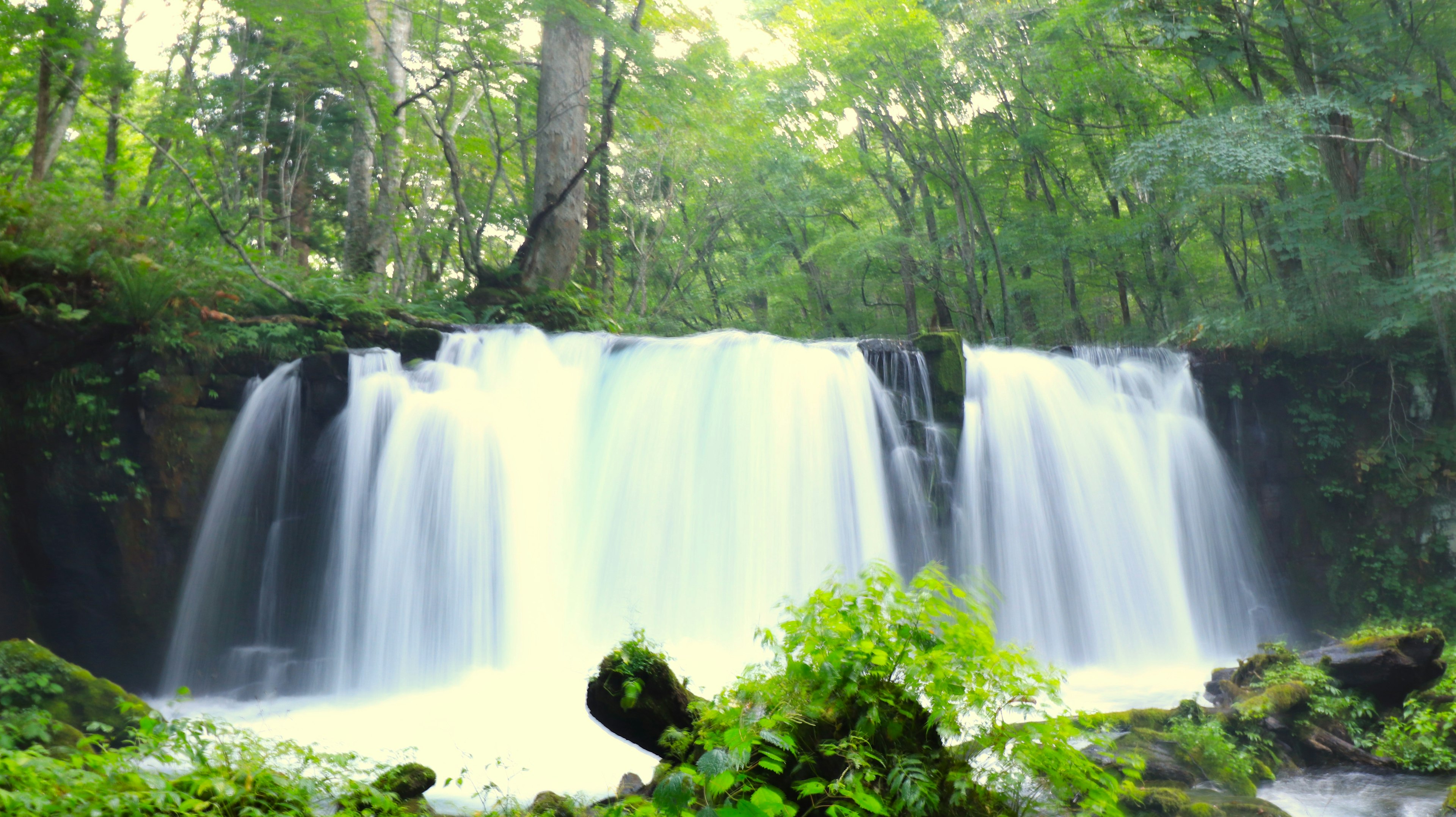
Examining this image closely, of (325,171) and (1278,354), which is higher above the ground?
(325,171)

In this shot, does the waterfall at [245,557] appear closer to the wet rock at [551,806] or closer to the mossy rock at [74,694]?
the mossy rock at [74,694]

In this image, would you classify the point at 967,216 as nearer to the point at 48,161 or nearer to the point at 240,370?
the point at 240,370

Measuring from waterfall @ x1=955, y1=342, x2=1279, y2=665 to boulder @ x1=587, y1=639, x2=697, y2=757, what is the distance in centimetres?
650

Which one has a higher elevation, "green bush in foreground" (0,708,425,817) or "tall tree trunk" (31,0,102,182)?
"tall tree trunk" (31,0,102,182)

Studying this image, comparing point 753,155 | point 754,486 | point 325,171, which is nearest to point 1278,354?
point 754,486

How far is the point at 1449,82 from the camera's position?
10844 millimetres

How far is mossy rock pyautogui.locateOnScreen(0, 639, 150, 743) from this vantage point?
198 inches

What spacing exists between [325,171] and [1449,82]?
17948mm

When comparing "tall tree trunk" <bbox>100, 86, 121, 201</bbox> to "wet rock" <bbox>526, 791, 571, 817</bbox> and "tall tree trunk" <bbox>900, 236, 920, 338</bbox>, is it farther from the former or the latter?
"tall tree trunk" <bbox>900, 236, 920, 338</bbox>

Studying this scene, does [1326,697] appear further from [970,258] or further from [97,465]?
[970,258]

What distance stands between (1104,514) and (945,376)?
296 cm

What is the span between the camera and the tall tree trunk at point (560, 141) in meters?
12.8

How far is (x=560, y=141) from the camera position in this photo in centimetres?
1311

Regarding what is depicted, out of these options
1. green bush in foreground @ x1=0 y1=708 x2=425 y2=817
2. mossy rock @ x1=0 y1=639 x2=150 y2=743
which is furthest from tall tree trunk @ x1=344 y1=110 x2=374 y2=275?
green bush in foreground @ x1=0 y1=708 x2=425 y2=817
